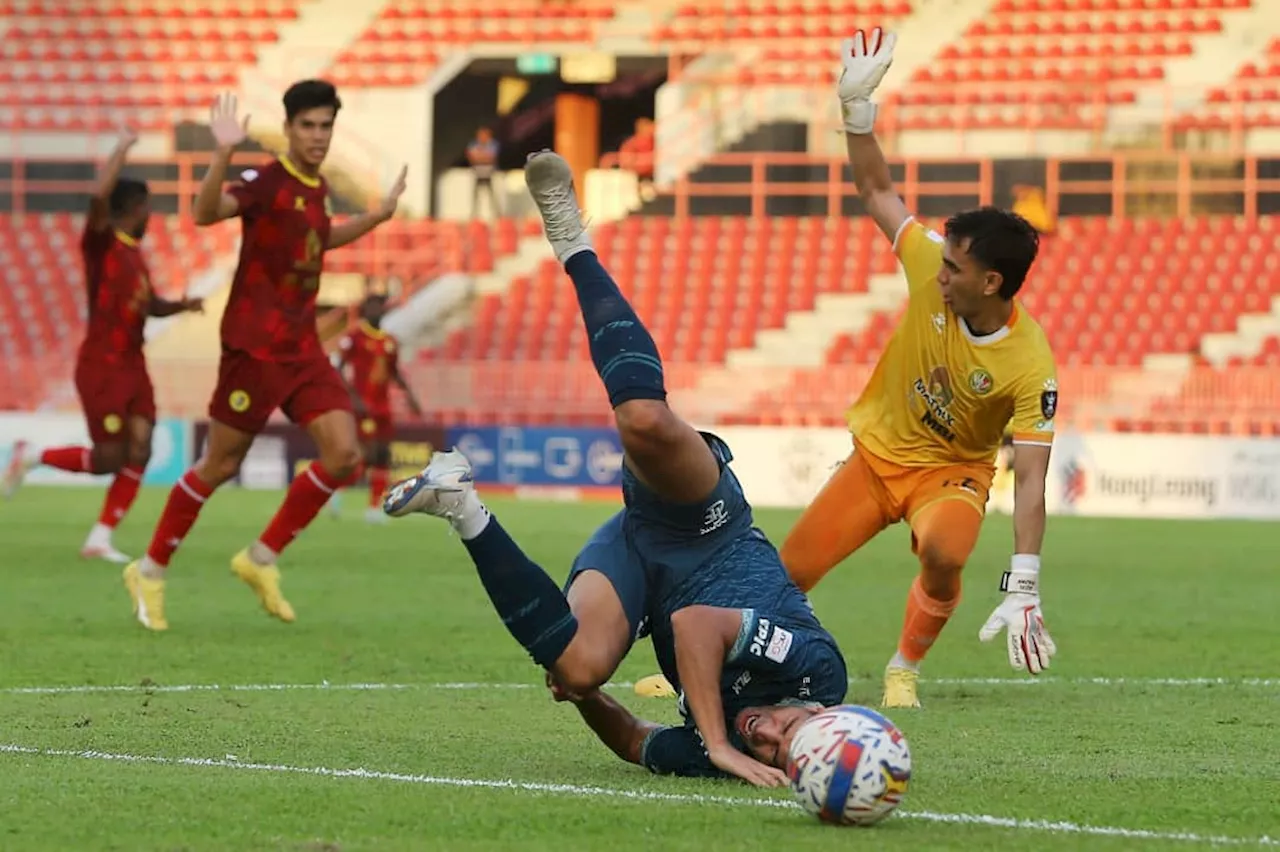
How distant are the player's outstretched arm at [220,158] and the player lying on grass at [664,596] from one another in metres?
3.78

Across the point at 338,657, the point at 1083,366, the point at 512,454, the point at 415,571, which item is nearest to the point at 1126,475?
the point at 1083,366

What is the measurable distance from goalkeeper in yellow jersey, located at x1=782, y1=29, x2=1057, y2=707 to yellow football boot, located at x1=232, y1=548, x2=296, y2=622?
3.60 m

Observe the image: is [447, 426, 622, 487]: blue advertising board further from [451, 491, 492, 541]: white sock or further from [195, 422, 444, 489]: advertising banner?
[451, 491, 492, 541]: white sock

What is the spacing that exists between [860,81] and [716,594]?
290 centimetres

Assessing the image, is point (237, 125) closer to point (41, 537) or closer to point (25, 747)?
point (25, 747)

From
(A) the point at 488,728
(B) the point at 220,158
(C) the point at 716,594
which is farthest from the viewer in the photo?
(B) the point at 220,158

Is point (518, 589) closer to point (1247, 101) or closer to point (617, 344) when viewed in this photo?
point (617, 344)

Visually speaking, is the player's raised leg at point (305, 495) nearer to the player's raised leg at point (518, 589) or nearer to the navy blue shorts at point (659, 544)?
the navy blue shorts at point (659, 544)

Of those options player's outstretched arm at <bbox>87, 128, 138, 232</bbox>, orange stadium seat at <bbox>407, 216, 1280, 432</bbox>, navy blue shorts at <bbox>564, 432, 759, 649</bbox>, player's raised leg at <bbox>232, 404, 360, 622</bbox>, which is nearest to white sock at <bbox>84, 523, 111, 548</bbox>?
player's outstretched arm at <bbox>87, 128, 138, 232</bbox>

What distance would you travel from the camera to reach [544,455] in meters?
29.5

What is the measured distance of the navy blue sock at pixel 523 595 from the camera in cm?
665

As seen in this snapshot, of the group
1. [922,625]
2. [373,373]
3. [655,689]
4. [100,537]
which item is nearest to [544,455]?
[373,373]

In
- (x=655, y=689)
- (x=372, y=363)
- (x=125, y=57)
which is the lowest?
(x=372, y=363)

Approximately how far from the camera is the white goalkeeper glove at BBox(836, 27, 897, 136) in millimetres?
9117
